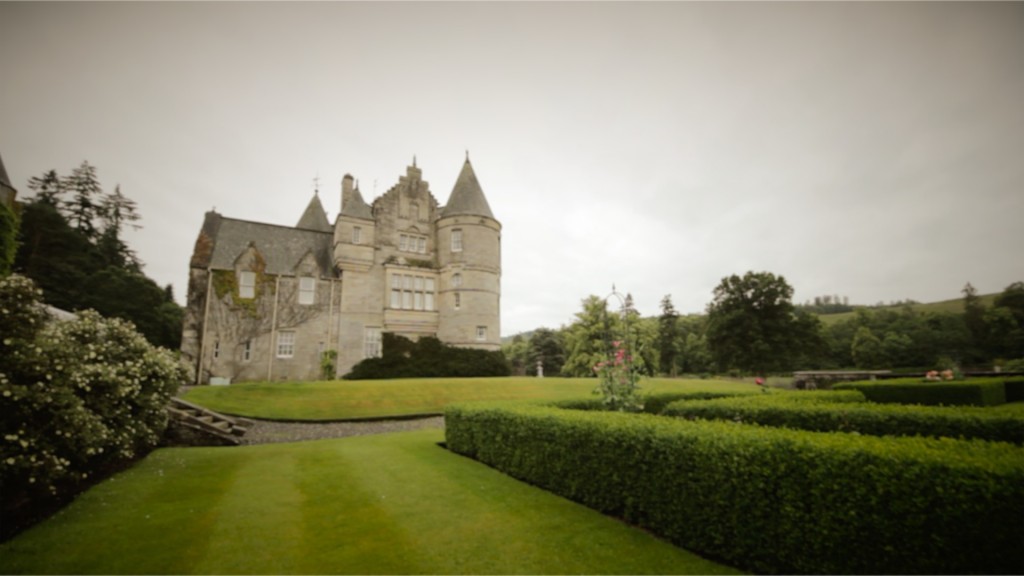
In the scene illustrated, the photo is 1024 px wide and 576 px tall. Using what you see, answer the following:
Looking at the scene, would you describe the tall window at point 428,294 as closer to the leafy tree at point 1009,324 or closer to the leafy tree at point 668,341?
the leafy tree at point 668,341

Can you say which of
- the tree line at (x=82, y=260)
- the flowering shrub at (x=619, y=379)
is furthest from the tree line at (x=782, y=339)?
the tree line at (x=82, y=260)

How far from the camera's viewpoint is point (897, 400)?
19.7m

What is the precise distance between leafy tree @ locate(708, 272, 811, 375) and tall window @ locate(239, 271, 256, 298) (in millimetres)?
48673

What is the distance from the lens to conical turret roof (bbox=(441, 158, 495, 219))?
3206 centimetres

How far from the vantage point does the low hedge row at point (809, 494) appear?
11.5 ft

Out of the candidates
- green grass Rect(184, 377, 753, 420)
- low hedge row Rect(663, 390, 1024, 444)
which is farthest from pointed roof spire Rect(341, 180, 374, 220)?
low hedge row Rect(663, 390, 1024, 444)

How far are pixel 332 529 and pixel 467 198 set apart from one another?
2849 cm

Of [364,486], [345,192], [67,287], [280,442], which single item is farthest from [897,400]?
[67,287]

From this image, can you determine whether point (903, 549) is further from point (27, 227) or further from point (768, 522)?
point (27, 227)

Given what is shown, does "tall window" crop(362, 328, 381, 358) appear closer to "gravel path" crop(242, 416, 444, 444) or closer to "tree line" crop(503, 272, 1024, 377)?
"tree line" crop(503, 272, 1024, 377)

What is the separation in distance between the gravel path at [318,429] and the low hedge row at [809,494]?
1103 cm

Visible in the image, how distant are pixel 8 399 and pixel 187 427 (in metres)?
8.43

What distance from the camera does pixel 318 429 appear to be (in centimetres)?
1586

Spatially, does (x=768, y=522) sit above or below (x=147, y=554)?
above
